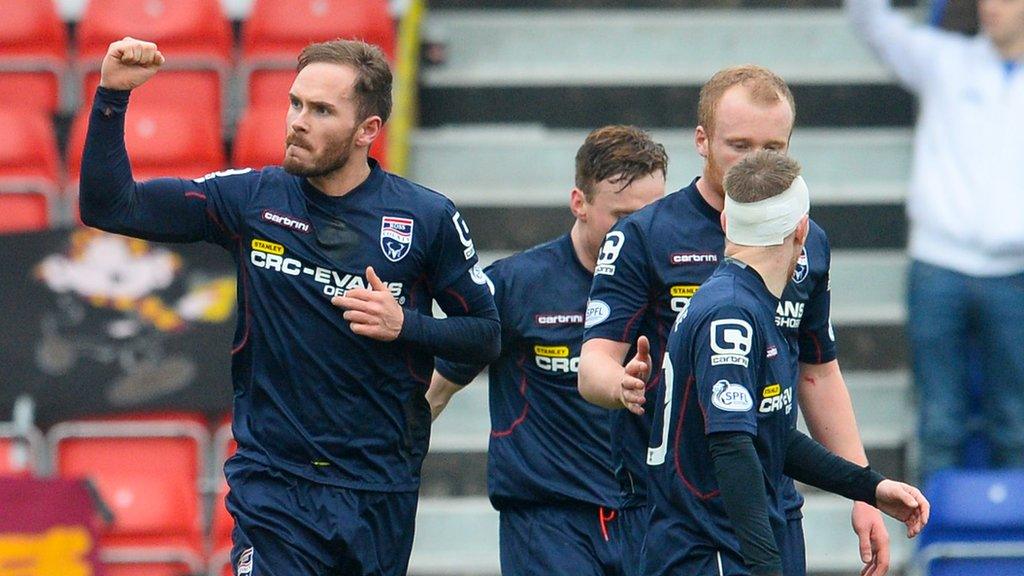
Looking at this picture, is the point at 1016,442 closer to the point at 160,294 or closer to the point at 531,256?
the point at 531,256

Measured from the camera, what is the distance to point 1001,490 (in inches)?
285

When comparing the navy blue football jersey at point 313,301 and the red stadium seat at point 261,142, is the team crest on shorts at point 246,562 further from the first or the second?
the red stadium seat at point 261,142

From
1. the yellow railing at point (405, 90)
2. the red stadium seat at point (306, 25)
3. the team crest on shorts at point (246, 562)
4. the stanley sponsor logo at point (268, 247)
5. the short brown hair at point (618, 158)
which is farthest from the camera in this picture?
the red stadium seat at point (306, 25)

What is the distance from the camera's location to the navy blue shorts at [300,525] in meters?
4.67

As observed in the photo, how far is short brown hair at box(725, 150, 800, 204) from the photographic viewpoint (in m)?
4.11

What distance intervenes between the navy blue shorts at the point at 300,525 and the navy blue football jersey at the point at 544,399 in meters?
0.79

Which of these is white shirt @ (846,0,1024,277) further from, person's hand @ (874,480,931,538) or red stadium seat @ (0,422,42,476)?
red stadium seat @ (0,422,42,476)

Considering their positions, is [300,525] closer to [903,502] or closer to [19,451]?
[903,502]

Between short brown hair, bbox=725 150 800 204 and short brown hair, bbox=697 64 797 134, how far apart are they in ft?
0.82

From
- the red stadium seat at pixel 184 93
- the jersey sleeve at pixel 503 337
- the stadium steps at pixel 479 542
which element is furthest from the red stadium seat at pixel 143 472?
the jersey sleeve at pixel 503 337

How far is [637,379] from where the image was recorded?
13.7 feet

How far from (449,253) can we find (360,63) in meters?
0.57

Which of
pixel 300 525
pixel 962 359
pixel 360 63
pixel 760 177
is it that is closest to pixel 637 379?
pixel 760 177

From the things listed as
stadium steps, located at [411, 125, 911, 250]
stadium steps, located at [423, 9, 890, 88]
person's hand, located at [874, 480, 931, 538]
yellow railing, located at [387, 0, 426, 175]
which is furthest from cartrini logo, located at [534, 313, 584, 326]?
stadium steps, located at [423, 9, 890, 88]
